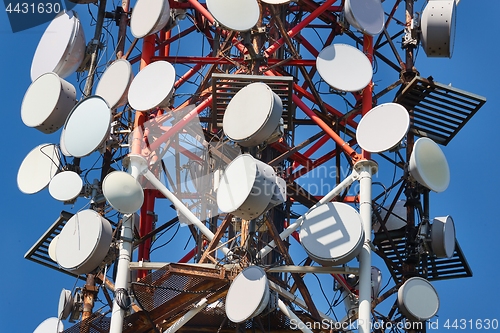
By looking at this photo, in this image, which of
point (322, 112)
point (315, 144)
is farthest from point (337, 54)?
point (315, 144)

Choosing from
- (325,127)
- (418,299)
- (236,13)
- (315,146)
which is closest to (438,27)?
(325,127)

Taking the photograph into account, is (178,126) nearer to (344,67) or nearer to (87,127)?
(87,127)

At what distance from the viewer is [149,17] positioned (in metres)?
34.7

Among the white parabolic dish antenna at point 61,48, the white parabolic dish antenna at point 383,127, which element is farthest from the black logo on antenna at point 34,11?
the white parabolic dish antenna at point 383,127

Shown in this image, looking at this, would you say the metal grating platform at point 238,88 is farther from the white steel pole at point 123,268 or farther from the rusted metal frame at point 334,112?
the white steel pole at point 123,268

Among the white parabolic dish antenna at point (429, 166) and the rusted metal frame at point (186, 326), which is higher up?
the white parabolic dish antenna at point (429, 166)

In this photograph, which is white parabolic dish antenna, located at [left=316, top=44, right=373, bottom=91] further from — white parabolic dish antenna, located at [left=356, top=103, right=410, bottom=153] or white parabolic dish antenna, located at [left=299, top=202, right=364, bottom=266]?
white parabolic dish antenna, located at [left=299, top=202, right=364, bottom=266]

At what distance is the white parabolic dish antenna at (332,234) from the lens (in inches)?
1208

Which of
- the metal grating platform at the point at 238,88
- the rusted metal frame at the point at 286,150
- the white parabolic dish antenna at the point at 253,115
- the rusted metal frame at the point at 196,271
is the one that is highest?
the rusted metal frame at the point at 286,150

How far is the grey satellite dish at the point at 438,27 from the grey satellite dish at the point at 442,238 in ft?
16.4

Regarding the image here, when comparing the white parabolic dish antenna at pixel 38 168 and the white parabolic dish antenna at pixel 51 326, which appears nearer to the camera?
the white parabolic dish antenna at pixel 51 326

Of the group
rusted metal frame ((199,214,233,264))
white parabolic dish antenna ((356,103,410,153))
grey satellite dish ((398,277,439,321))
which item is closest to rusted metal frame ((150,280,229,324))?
rusted metal frame ((199,214,233,264))

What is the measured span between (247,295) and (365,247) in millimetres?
3734

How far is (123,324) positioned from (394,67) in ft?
35.5
